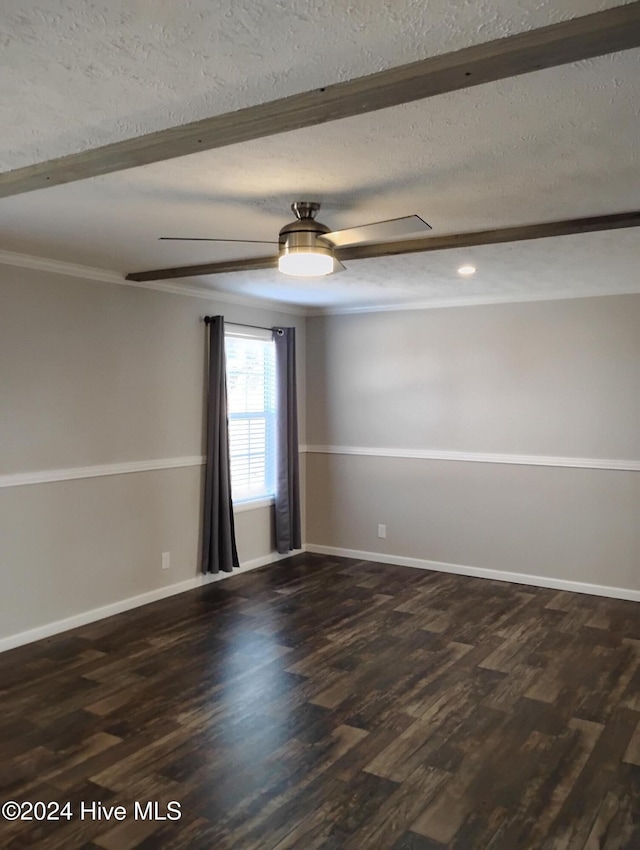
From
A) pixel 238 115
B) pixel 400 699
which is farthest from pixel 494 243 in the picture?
pixel 400 699

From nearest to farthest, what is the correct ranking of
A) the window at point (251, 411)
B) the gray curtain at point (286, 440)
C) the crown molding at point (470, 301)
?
the crown molding at point (470, 301), the window at point (251, 411), the gray curtain at point (286, 440)

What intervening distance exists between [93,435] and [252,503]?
5.85 ft

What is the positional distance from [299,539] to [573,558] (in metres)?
2.43

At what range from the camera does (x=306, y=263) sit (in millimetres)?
2863

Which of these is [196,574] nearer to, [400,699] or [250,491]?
[250,491]

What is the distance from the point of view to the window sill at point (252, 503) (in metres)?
5.67

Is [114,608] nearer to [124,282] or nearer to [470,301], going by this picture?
[124,282]

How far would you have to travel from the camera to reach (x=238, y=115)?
76.9 inches

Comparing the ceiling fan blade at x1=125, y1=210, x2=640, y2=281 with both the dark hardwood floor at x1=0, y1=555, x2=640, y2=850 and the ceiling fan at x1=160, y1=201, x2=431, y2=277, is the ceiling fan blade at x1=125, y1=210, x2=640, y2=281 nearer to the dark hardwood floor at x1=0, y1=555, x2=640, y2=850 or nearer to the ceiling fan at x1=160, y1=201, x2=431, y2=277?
the ceiling fan at x1=160, y1=201, x2=431, y2=277

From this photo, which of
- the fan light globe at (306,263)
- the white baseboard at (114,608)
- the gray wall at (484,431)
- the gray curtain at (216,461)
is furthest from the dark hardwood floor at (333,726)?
the fan light globe at (306,263)

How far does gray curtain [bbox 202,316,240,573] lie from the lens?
5.24 meters

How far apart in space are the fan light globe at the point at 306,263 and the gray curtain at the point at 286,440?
306 cm

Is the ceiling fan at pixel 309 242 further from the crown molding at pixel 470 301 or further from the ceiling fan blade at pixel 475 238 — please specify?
the crown molding at pixel 470 301

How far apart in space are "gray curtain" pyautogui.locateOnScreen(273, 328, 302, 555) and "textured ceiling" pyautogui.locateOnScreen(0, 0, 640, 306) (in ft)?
7.25
